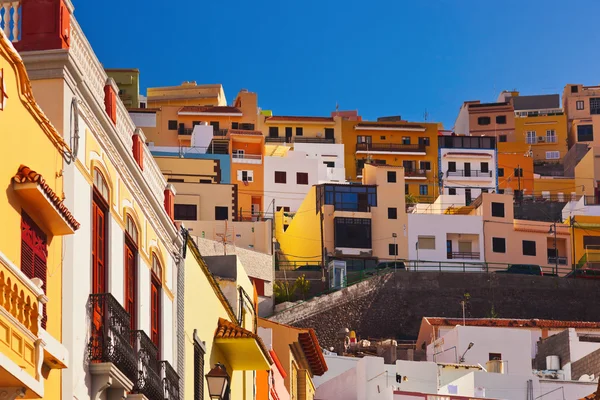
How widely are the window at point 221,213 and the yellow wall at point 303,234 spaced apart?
374 cm

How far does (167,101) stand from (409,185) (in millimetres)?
20730

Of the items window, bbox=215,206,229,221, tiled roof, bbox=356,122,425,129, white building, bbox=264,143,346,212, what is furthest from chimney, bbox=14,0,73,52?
tiled roof, bbox=356,122,425,129

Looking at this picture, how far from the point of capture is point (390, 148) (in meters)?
105

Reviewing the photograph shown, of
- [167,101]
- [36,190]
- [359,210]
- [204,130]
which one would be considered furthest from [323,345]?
[36,190]

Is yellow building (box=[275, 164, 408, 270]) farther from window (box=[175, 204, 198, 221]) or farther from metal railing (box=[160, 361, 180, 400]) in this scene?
metal railing (box=[160, 361, 180, 400])

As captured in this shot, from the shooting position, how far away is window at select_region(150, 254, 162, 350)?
1823 cm

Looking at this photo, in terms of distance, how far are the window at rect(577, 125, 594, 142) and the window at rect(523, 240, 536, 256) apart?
31571 mm

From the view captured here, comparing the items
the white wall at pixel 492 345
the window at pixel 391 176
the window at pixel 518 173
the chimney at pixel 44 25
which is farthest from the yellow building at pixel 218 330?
the window at pixel 518 173

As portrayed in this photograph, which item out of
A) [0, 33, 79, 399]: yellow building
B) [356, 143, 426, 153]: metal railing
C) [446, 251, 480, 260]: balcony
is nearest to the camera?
[0, 33, 79, 399]: yellow building

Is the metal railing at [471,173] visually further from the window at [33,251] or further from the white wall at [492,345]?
the window at [33,251]

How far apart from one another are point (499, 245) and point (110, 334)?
68902 mm

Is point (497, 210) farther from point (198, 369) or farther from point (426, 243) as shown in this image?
point (198, 369)

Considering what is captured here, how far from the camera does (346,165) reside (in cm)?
10375

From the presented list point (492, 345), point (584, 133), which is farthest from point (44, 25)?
point (584, 133)
